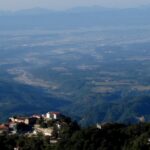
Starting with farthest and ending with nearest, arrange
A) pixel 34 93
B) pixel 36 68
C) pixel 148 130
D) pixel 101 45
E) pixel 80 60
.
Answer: pixel 101 45 < pixel 80 60 < pixel 36 68 < pixel 34 93 < pixel 148 130

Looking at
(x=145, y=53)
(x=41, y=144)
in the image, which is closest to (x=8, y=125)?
(x=41, y=144)

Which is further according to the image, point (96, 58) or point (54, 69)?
point (96, 58)

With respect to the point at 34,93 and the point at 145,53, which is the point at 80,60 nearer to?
the point at 145,53

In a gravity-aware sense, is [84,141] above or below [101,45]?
above

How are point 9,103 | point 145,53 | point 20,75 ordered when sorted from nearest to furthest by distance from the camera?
1. point 9,103
2. point 20,75
3. point 145,53

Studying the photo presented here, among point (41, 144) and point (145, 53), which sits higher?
point (41, 144)

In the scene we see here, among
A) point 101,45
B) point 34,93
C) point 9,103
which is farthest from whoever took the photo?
point 101,45

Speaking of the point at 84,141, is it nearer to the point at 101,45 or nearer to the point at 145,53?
the point at 145,53

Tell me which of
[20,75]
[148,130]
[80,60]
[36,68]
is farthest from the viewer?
[80,60]

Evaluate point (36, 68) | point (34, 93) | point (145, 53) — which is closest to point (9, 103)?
point (34, 93)
